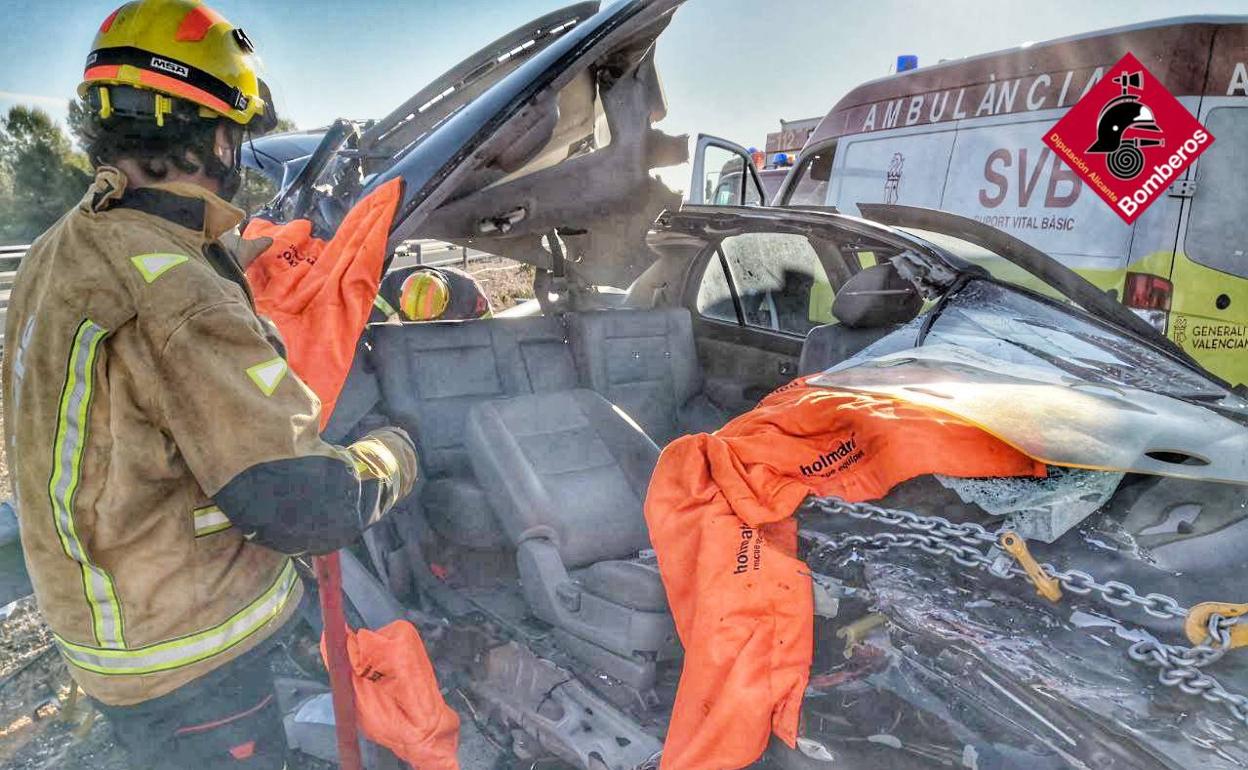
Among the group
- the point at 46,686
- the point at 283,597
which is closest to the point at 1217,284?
the point at 283,597

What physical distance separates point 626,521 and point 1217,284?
3880mm

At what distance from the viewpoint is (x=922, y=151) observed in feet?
19.0

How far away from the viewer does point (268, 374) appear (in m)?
1.27

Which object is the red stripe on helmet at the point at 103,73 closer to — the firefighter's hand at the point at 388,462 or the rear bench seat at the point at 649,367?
the firefighter's hand at the point at 388,462

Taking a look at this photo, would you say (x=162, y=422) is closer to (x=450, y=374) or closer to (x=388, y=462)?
(x=388, y=462)

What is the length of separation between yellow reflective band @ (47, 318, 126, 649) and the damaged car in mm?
1040

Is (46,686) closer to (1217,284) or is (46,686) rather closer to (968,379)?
(968,379)

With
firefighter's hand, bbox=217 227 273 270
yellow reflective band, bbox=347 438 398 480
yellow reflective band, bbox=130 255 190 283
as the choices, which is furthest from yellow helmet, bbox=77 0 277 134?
firefighter's hand, bbox=217 227 273 270

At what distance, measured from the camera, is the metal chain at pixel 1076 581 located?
124 centimetres

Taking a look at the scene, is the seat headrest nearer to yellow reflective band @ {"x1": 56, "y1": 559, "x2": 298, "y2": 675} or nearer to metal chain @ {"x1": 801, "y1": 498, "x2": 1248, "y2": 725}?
metal chain @ {"x1": 801, "y1": 498, "x2": 1248, "y2": 725}

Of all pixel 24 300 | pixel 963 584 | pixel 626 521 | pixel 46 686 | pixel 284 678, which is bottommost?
pixel 46 686

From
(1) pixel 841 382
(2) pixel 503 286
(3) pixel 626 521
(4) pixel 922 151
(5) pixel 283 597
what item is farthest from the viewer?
(2) pixel 503 286

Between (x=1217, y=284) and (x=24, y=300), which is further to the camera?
(x=1217, y=284)

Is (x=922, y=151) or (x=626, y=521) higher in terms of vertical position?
(x=922, y=151)
